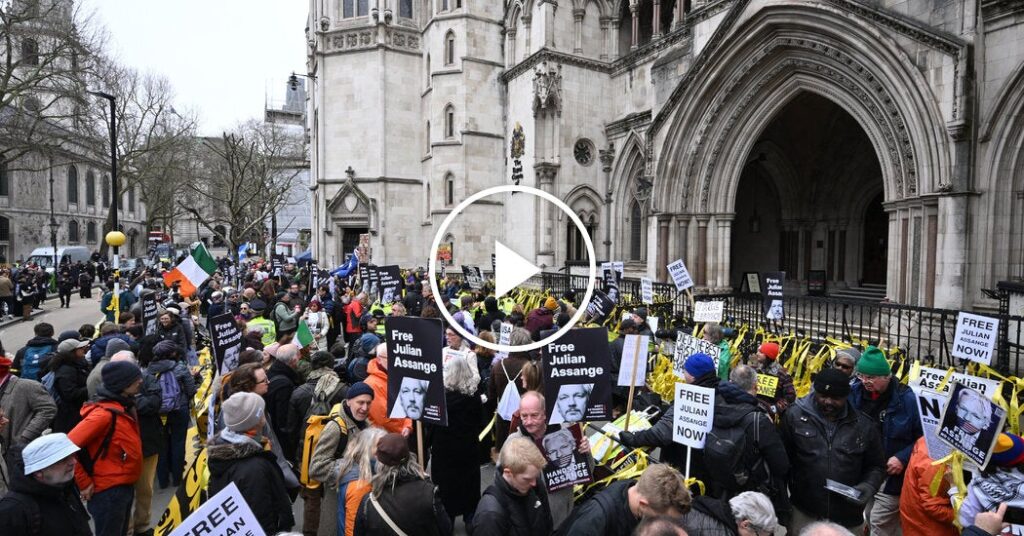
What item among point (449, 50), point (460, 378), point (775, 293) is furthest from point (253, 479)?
point (449, 50)

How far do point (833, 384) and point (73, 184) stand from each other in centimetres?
6595

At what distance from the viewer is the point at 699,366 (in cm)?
425

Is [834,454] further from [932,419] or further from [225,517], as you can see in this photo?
[225,517]

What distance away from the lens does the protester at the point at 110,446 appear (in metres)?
4.26

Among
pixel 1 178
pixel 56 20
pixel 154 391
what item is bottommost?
pixel 154 391

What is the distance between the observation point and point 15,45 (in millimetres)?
20922

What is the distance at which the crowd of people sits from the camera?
3.03m

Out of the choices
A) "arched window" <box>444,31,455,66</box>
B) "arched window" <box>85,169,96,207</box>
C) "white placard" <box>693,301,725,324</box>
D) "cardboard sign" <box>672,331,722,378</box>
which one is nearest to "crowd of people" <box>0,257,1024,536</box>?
"cardboard sign" <box>672,331,722,378</box>

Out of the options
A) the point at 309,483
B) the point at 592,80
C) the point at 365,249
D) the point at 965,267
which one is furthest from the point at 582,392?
the point at 365,249

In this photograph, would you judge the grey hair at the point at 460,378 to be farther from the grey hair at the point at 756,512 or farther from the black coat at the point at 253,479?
the grey hair at the point at 756,512

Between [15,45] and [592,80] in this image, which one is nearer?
[15,45]

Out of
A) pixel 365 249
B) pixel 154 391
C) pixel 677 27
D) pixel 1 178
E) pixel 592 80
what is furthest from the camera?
pixel 1 178

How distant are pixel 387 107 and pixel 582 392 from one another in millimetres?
28362

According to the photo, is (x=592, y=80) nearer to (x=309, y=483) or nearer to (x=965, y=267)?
(x=965, y=267)
